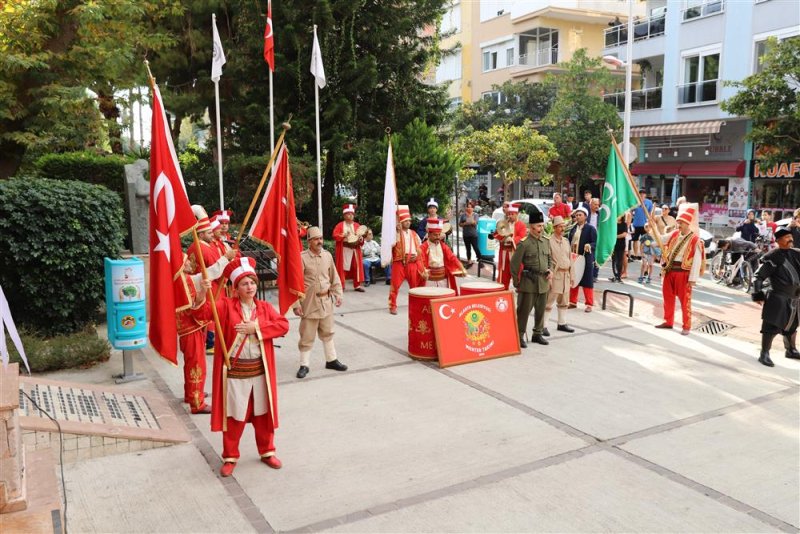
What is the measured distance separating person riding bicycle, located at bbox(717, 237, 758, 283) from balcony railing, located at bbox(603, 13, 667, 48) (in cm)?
1854

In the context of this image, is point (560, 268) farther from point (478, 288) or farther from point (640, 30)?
point (640, 30)

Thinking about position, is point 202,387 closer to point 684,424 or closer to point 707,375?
point 684,424

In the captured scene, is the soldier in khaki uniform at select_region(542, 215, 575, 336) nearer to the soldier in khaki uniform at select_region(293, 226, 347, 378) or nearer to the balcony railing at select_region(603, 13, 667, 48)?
the soldier in khaki uniform at select_region(293, 226, 347, 378)

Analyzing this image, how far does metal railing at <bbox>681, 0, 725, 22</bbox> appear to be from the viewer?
1103 inches

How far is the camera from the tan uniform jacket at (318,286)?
8766 mm

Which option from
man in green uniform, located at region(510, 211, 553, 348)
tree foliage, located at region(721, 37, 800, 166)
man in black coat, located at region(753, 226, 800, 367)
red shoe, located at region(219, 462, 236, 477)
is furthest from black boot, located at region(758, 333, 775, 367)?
tree foliage, located at region(721, 37, 800, 166)

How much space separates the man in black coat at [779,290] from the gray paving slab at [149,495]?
7.72m

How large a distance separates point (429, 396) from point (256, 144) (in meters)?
12.0

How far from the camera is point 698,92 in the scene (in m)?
29.5

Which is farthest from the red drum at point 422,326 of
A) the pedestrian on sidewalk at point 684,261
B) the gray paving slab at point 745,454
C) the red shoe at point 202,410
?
the pedestrian on sidewalk at point 684,261

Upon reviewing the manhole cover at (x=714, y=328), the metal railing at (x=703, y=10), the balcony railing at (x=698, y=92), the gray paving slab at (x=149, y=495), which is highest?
the metal railing at (x=703, y=10)

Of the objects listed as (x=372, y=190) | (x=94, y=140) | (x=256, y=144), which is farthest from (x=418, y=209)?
(x=94, y=140)

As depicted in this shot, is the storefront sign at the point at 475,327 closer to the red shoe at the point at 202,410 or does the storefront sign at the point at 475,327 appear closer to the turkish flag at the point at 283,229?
the turkish flag at the point at 283,229

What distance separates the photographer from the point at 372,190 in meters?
18.5
